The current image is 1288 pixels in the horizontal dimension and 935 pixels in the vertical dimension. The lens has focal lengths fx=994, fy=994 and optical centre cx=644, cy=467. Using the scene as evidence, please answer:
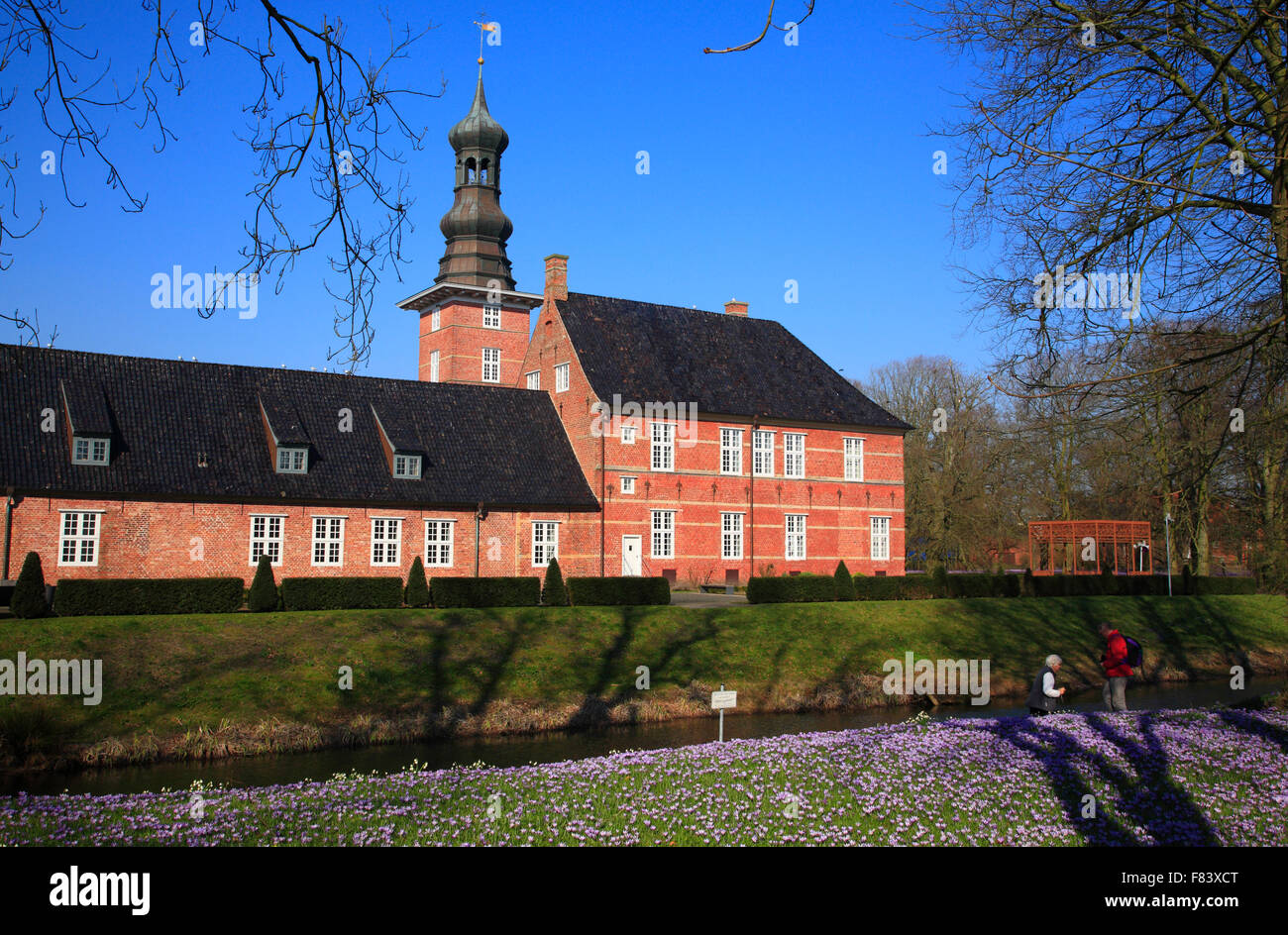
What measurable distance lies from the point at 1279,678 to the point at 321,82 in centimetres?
2873

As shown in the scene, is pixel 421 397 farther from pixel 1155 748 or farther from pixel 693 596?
pixel 1155 748

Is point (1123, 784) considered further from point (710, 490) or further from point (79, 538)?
point (710, 490)

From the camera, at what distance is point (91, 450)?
26797 millimetres

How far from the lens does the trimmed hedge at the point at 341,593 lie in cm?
2334

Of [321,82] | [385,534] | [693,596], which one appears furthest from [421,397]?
[321,82]

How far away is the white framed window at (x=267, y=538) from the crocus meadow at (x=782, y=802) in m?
19.4

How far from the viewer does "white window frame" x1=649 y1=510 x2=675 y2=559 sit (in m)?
35.5

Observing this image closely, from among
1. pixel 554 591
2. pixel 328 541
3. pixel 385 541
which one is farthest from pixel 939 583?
pixel 328 541

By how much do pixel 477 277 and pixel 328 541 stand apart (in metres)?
20.3

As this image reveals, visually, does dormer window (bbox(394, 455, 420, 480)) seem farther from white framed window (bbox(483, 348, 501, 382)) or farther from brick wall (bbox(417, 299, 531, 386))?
white framed window (bbox(483, 348, 501, 382))

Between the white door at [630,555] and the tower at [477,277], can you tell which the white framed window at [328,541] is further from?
the tower at [477,277]

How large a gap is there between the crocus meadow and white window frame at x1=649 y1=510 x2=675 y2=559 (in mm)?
23988

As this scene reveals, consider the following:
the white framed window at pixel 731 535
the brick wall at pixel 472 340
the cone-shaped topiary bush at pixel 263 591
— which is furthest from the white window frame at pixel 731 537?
the cone-shaped topiary bush at pixel 263 591
